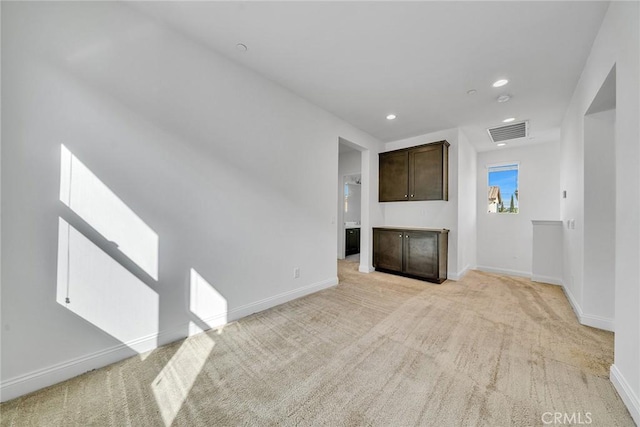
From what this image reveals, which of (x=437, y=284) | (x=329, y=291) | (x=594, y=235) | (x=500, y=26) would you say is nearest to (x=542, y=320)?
(x=594, y=235)

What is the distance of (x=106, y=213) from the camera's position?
164 cm

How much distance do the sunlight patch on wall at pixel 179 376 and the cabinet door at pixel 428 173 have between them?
3.81 metres

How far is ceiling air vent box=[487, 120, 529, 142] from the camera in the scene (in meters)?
3.82

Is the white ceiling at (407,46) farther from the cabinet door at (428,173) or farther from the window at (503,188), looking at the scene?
the window at (503,188)

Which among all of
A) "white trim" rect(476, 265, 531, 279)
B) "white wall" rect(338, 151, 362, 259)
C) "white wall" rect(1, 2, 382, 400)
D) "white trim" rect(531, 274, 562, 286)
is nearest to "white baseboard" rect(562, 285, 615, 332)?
"white trim" rect(531, 274, 562, 286)

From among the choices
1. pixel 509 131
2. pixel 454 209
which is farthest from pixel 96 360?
pixel 509 131

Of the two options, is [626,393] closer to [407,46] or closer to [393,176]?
[407,46]

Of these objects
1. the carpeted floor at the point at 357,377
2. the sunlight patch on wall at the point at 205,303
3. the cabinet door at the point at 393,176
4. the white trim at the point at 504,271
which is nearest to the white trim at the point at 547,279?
the white trim at the point at 504,271

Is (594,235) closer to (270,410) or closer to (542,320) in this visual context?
(542,320)

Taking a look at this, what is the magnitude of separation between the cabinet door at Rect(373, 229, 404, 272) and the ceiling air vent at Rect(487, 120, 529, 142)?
7.94 ft

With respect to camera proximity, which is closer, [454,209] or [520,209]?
[454,209]

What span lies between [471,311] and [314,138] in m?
2.87

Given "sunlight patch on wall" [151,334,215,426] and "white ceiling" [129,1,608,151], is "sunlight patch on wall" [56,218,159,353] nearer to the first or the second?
"sunlight patch on wall" [151,334,215,426]

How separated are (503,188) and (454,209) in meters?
2.06
